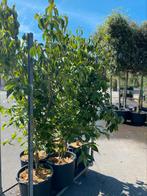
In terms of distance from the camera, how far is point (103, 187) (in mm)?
2680

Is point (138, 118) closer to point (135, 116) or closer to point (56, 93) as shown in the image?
point (135, 116)

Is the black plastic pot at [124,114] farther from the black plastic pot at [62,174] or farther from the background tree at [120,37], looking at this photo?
the black plastic pot at [62,174]

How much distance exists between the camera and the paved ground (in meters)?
2.61

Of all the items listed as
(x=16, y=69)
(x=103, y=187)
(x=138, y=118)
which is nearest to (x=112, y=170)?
(x=103, y=187)

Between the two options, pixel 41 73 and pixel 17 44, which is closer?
pixel 17 44

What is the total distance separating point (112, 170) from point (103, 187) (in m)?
0.47

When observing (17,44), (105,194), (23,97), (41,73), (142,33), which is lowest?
(105,194)

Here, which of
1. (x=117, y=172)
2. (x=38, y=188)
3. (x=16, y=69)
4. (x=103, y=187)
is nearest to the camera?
(x=16, y=69)

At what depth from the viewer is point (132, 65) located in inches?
221

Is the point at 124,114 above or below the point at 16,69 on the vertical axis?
below

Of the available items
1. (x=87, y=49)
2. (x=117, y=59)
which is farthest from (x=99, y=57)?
(x=117, y=59)

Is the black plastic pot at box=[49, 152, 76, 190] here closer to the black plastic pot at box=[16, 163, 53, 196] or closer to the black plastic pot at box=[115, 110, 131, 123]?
the black plastic pot at box=[16, 163, 53, 196]

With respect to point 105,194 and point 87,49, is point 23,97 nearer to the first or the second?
point 87,49

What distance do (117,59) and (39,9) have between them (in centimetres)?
388
